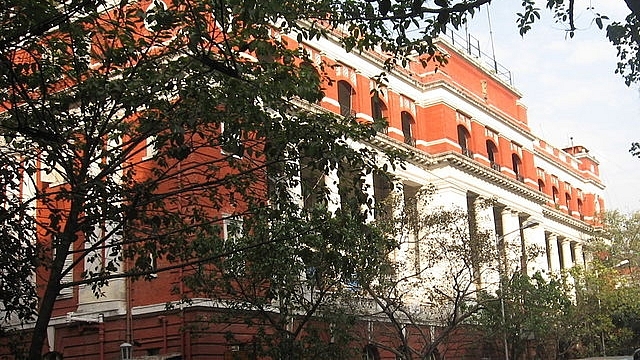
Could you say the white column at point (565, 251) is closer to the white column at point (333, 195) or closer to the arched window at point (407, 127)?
the arched window at point (407, 127)

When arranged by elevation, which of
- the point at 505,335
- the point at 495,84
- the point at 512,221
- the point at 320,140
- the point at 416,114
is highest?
the point at 495,84

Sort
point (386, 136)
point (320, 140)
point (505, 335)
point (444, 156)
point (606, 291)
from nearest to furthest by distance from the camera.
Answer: point (320, 140) < point (505, 335) < point (386, 136) < point (444, 156) < point (606, 291)

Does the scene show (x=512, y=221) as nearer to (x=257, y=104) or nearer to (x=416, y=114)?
(x=416, y=114)

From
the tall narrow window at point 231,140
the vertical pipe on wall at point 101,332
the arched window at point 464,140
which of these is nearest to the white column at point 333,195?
the tall narrow window at point 231,140

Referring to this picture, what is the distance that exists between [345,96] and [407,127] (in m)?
4.76

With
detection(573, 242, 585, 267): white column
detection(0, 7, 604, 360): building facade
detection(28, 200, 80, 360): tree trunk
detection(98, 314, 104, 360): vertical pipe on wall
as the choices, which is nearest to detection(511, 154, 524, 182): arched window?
detection(0, 7, 604, 360): building facade

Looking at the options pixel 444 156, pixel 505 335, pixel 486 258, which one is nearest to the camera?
pixel 486 258

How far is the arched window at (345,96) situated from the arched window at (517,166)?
47.5ft

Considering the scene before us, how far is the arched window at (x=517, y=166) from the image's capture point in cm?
4370

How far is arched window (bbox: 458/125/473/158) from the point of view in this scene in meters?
38.1

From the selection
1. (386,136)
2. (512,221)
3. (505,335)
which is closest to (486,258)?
(505,335)

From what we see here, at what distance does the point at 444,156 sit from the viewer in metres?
35.4

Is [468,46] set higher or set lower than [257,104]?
higher

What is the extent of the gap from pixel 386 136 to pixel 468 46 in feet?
35.6
